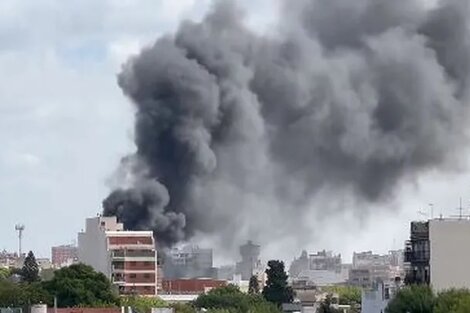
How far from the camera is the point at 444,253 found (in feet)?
187

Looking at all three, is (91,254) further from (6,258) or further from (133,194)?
(6,258)

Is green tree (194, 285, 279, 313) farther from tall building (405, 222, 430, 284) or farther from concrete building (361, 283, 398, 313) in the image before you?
tall building (405, 222, 430, 284)

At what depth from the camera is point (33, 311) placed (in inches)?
2128

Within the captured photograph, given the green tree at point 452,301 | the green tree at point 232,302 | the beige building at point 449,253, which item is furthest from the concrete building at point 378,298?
the green tree at point 232,302

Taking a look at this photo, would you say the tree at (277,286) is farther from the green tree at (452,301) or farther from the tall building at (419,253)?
the green tree at (452,301)

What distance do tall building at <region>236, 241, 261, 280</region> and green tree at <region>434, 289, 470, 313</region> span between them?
3508 inches

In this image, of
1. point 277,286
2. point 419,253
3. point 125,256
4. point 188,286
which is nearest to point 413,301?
point 419,253

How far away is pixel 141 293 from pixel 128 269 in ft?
9.13

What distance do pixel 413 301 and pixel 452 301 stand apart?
2.60m

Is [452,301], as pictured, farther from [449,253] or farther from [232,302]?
[232,302]

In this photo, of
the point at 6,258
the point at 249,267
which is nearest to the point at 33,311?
the point at 249,267

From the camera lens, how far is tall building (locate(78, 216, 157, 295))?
102m

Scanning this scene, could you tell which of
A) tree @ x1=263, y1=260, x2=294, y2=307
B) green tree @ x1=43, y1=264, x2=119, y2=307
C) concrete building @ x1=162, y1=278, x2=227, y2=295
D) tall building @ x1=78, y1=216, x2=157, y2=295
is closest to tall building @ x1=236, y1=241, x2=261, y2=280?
concrete building @ x1=162, y1=278, x2=227, y2=295

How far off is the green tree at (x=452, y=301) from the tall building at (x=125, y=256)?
5030cm
